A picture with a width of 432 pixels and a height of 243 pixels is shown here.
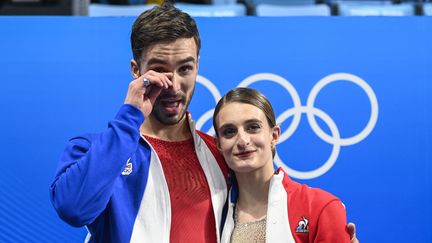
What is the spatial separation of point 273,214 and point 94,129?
54.4 inches

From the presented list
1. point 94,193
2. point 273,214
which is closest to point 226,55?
point 273,214

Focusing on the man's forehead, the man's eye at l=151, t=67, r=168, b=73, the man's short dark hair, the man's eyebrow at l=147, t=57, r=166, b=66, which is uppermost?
the man's short dark hair

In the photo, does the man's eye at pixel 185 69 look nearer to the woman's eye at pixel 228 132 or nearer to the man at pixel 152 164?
the man at pixel 152 164

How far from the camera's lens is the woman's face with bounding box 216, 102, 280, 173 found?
2.37 meters

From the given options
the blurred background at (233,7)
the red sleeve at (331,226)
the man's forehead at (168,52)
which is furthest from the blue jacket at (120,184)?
the blurred background at (233,7)

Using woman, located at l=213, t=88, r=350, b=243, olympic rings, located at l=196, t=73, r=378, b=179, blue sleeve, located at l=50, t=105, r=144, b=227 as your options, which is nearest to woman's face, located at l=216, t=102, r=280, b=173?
woman, located at l=213, t=88, r=350, b=243

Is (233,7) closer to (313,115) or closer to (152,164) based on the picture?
(313,115)

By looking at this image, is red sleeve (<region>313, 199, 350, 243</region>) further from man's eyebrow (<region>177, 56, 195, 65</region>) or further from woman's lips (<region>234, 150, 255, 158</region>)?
man's eyebrow (<region>177, 56, 195, 65</region>)

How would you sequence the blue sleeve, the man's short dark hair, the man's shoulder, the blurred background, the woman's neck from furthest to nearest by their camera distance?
the blurred background, the man's shoulder, the woman's neck, the man's short dark hair, the blue sleeve

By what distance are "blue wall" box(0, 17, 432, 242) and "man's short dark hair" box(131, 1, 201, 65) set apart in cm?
108

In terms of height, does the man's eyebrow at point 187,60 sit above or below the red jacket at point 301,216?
above

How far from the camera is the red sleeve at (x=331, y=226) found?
221 cm

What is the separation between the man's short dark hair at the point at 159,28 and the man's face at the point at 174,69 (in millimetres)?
20

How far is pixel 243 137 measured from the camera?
2361mm
